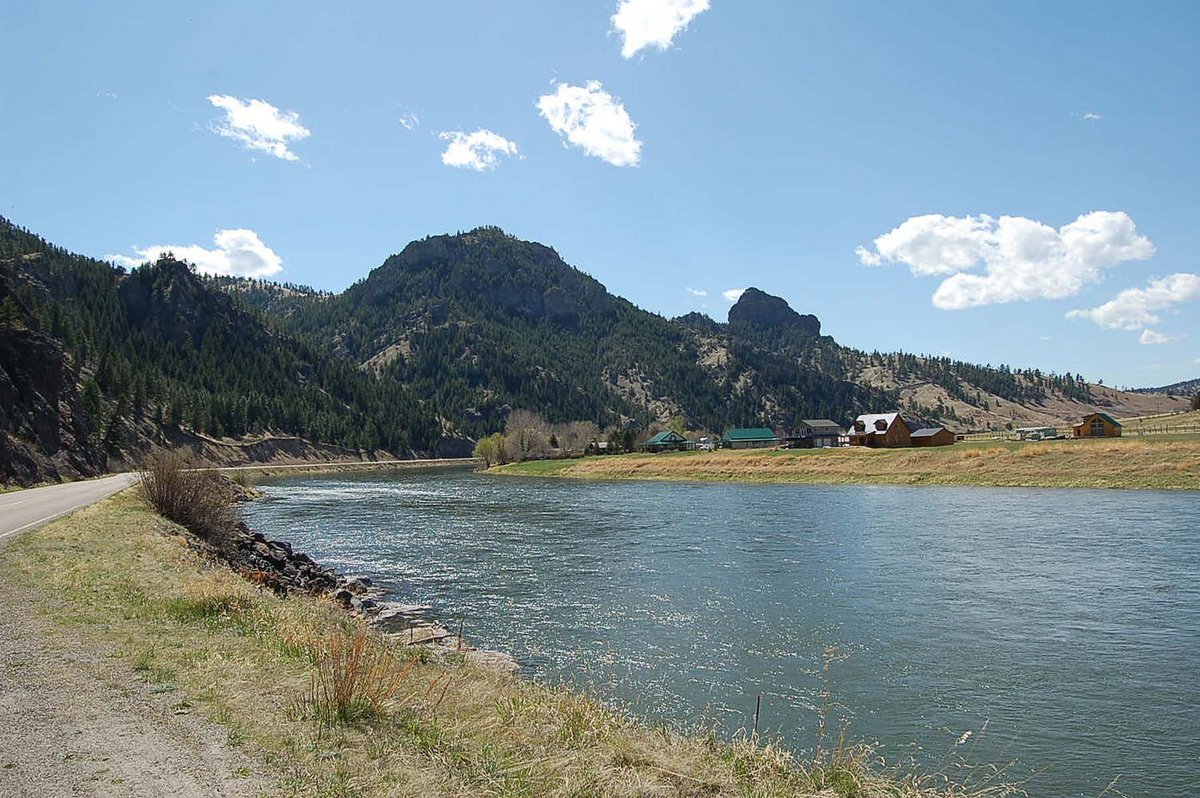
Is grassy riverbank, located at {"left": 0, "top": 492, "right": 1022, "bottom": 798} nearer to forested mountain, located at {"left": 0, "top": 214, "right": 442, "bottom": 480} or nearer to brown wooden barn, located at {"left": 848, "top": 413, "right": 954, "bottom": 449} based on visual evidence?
forested mountain, located at {"left": 0, "top": 214, "right": 442, "bottom": 480}

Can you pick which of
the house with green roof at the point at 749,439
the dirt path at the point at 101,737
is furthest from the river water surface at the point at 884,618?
the house with green roof at the point at 749,439

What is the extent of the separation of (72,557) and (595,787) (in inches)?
693

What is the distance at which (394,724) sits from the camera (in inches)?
324

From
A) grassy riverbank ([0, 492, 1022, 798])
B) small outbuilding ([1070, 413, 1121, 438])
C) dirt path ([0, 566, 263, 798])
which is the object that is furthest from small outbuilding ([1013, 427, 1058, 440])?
dirt path ([0, 566, 263, 798])

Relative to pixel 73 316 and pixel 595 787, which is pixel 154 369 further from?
pixel 595 787

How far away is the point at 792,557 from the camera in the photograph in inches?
1180

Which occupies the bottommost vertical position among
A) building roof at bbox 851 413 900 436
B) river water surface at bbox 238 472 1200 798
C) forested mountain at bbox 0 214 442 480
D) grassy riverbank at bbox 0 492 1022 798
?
river water surface at bbox 238 472 1200 798

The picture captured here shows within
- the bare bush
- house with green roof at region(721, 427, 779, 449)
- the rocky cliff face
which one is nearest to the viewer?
the rocky cliff face

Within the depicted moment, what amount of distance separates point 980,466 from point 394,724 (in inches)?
2619

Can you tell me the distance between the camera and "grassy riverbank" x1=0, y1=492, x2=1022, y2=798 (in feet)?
22.9

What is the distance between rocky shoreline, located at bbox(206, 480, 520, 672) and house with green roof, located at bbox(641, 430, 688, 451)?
124233 mm

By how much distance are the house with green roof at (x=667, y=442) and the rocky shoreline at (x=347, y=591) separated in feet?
408

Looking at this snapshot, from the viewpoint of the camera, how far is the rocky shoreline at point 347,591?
54.6ft

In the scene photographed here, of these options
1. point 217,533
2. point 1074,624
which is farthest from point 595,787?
point 217,533
